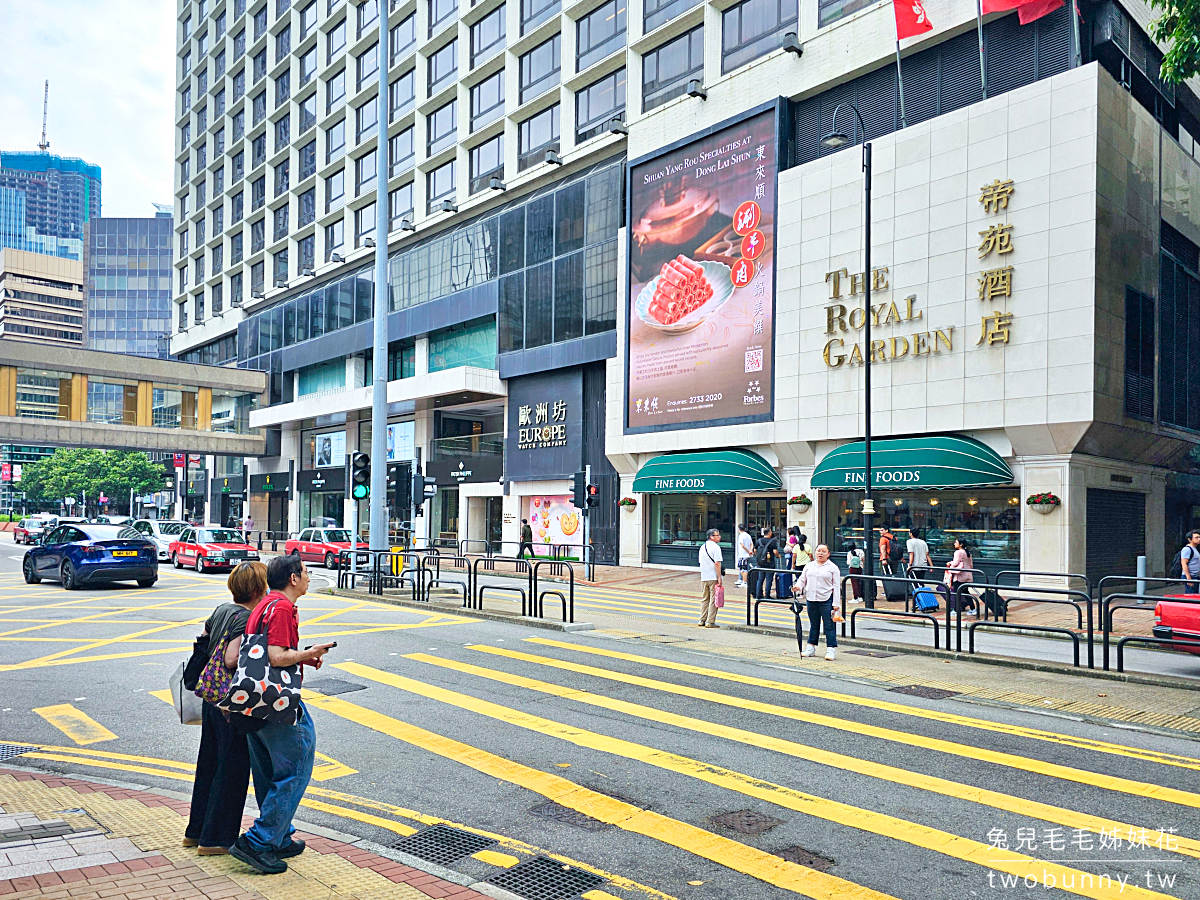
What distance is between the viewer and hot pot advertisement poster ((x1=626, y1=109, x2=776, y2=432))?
3106 centimetres

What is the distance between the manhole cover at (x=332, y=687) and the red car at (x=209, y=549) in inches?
806

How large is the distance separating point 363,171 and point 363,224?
3.27 m

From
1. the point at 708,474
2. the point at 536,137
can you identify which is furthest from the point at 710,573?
the point at 536,137

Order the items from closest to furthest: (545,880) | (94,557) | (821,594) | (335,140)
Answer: (545,880) → (821,594) → (94,557) → (335,140)

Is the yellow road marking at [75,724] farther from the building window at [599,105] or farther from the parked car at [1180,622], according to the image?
the building window at [599,105]

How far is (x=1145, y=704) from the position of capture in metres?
10.7

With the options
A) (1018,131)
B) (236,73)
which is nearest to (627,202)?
(1018,131)

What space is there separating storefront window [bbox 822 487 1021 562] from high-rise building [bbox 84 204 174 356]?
15231 centimetres

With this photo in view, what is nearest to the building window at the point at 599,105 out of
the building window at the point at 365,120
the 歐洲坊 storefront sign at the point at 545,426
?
the 歐洲坊 storefront sign at the point at 545,426

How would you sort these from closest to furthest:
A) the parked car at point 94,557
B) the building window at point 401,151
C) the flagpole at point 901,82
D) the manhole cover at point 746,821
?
the manhole cover at point 746,821, the parked car at point 94,557, the flagpole at point 901,82, the building window at point 401,151

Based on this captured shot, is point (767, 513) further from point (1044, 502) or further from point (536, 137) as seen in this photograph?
point (536, 137)

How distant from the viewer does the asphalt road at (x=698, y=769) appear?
565cm

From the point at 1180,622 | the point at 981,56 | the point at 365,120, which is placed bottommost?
the point at 1180,622

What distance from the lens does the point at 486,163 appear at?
46000 millimetres
